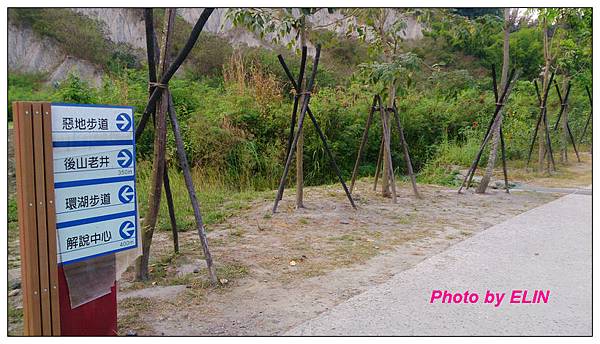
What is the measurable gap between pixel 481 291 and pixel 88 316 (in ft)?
8.02

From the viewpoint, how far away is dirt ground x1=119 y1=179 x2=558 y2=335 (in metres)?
3.33

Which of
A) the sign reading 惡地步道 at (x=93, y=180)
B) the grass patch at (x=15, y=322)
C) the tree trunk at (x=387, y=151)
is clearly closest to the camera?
the sign reading 惡地步道 at (x=93, y=180)

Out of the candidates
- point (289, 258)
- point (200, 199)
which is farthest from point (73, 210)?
point (200, 199)

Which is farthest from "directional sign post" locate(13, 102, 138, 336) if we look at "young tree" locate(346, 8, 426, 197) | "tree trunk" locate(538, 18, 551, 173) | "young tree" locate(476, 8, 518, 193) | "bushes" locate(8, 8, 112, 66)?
"bushes" locate(8, 8, 112, 66)

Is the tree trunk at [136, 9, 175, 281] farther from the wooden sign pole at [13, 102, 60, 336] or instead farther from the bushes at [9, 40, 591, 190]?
the bushes at [9, 40, 591, 190]

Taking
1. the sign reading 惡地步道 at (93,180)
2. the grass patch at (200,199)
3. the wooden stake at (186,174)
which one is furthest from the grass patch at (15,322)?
the grass patch at (200,199)

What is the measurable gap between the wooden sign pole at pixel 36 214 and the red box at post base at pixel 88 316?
6 centimetres

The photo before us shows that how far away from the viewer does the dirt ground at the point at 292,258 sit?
10.9 feet

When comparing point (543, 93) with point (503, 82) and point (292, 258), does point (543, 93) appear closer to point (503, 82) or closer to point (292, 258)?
point (503, 82)

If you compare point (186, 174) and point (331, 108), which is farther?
point (331, 108)

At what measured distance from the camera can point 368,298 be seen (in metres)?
3.63

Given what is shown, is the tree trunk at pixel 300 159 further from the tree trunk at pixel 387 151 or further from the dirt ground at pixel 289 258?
the tree trunk at pixel 387 151

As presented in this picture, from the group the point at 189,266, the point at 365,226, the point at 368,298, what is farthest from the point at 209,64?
the point at 368,298

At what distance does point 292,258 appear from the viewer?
4527mm
